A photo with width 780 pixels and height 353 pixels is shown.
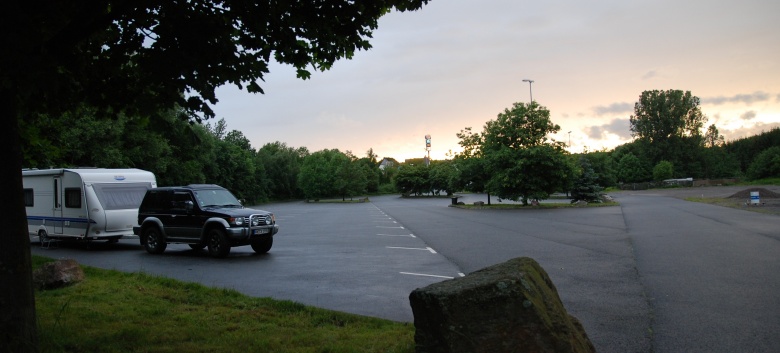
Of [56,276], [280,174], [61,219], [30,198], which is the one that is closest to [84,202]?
[61,219]

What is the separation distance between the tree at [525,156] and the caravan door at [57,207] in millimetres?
27449

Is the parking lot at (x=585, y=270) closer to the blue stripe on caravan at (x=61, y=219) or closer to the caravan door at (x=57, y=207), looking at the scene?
the caravan door at (x=57, y=207)

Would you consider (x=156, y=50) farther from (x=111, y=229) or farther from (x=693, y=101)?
(x=693, y=101)

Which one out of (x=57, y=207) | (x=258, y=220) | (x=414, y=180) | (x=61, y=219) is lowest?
(x=258, y=220)

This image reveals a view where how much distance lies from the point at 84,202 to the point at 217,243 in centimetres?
590

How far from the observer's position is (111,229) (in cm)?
1728

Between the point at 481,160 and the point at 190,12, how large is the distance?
39.6 meters

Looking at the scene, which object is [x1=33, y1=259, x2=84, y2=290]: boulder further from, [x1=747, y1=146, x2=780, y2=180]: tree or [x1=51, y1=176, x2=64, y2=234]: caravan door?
[x1=747, y1=146, x2=780, y2=180]: tree

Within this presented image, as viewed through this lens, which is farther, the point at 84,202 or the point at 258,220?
the point at 84,202

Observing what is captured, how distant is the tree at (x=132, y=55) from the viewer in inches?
181

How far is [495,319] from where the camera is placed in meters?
4.15

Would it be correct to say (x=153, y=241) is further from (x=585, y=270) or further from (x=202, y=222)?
(x=585, y=270)

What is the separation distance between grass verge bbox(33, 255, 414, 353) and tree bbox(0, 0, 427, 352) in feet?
3.15

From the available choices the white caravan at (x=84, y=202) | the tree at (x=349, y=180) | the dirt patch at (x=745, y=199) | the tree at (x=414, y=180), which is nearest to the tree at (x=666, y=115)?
the tree at (x=414, y=180)
